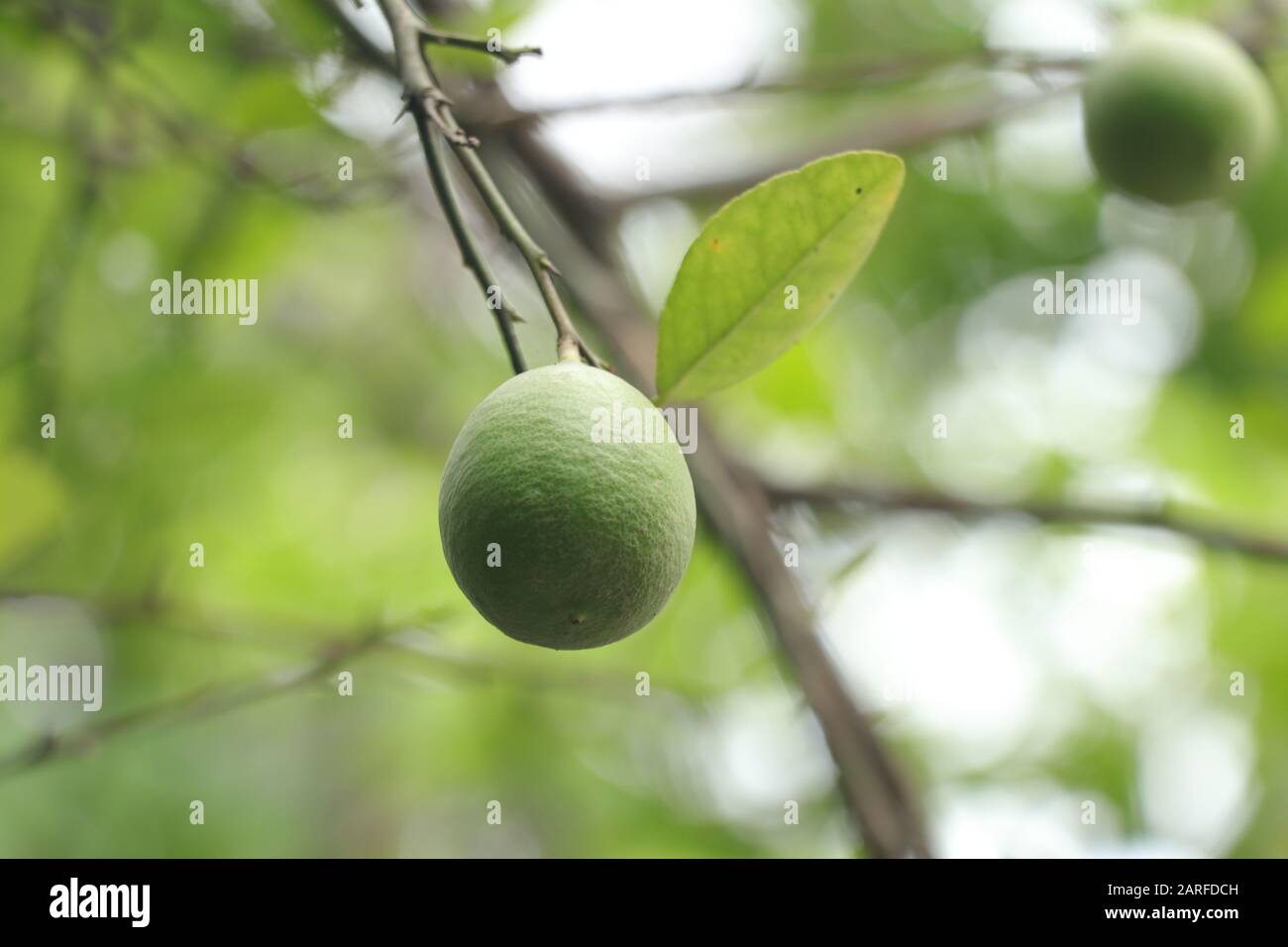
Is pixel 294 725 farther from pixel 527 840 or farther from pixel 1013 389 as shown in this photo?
pixel 1013 389

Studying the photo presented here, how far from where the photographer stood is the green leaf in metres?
0.99

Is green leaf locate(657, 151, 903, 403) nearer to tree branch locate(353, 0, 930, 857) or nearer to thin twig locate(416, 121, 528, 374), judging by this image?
thin twig locate(416, 121, 528, 374)

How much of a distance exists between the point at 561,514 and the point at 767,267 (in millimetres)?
320

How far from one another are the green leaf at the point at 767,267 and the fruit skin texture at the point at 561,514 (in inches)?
5.6

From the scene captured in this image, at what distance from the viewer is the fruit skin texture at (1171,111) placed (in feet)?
5.41

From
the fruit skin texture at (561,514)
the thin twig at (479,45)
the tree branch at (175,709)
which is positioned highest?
the thin twig at (479,45)

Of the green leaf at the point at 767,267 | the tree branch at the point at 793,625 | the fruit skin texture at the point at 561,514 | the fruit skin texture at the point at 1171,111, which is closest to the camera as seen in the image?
the fruit skin texture at the point at 561,514

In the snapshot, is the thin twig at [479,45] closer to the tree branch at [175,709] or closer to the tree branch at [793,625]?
the tree branch at [175,709]

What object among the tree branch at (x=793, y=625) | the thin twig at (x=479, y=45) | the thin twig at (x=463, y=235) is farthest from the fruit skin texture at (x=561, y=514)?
the tree branch at (x=793, y=625)

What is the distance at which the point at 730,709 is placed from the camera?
2.66m

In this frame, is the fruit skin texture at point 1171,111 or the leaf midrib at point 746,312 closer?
the leaf midrib at point 746,312

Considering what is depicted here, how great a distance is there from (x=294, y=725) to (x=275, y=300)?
6.09ft
